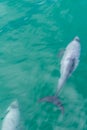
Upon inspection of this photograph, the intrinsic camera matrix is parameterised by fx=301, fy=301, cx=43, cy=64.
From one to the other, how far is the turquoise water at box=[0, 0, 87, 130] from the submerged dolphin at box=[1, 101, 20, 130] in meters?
0.34

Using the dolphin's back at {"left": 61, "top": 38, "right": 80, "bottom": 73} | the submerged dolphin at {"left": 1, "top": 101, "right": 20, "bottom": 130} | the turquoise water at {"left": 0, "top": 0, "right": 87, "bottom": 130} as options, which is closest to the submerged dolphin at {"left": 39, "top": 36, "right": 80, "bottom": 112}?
the dolphin's back at {"left": 61, "top": 38, "right": 80, "bottom": 73}

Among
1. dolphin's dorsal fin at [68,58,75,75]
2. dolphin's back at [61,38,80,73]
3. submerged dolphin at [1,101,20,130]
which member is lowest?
submerged dolphin at [1,101,20,130]

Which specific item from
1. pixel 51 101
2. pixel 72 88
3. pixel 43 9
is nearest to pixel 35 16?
pixel 43 9

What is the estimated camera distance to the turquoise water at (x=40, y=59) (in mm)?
8406

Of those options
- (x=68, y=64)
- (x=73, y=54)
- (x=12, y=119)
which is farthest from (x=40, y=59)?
(x=12, y=119)

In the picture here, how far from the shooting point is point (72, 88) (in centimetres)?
917

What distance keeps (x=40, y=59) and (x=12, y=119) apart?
335 centimetres

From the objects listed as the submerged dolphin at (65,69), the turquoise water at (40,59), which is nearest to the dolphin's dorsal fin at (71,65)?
the submerged dolphin at (65,69)

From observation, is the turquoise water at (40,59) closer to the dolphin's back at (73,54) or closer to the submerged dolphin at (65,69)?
the submerged dolphin at (65,69)

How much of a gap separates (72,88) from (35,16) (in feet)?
14.6

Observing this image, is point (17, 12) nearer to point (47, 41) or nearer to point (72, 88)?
point (47, 41)

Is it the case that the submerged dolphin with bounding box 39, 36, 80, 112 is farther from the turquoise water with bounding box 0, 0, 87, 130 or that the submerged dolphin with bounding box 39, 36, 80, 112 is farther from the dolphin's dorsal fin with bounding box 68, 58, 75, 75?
the turquoise water with bounding box 0, 0, 87, 130

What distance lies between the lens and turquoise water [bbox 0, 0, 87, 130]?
8.41 meters

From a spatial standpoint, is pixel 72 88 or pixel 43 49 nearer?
pixel 72 88
